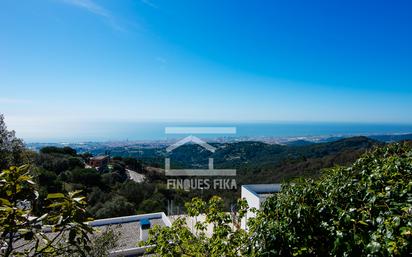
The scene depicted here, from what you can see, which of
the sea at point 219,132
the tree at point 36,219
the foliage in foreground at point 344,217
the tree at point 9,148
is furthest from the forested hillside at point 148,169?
the tree at point 36,219

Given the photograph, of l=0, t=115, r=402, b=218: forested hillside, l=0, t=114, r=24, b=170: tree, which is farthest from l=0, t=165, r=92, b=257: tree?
l=0, t=114, r=24, b=170: tree

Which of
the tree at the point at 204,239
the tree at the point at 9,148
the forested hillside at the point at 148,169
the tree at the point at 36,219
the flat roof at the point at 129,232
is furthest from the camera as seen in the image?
the forested hillside at the point at 148,169

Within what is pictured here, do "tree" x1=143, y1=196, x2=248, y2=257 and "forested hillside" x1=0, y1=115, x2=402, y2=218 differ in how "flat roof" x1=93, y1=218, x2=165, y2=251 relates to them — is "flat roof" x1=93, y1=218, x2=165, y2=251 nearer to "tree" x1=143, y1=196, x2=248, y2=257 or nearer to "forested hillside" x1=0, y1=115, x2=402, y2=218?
"forested hillside" x1=0, y1=115, x2=402, y2=218

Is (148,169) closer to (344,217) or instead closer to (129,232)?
(129,232)

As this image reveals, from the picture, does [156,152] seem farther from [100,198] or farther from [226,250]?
[226,250]

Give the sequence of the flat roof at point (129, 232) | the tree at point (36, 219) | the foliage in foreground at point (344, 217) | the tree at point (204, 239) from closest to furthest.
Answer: the tree at point (36, 219), the foliage in foreground at point (344, 217), the tree at point (204, 239), the flat roof at point (129, 232)

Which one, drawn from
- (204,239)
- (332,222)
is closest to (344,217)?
(332,222)

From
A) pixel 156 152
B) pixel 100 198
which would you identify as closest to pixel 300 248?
pixel 100 198

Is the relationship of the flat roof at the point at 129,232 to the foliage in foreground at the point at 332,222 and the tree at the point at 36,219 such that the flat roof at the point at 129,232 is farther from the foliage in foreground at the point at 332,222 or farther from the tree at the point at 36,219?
the tree at the point at 36,219
